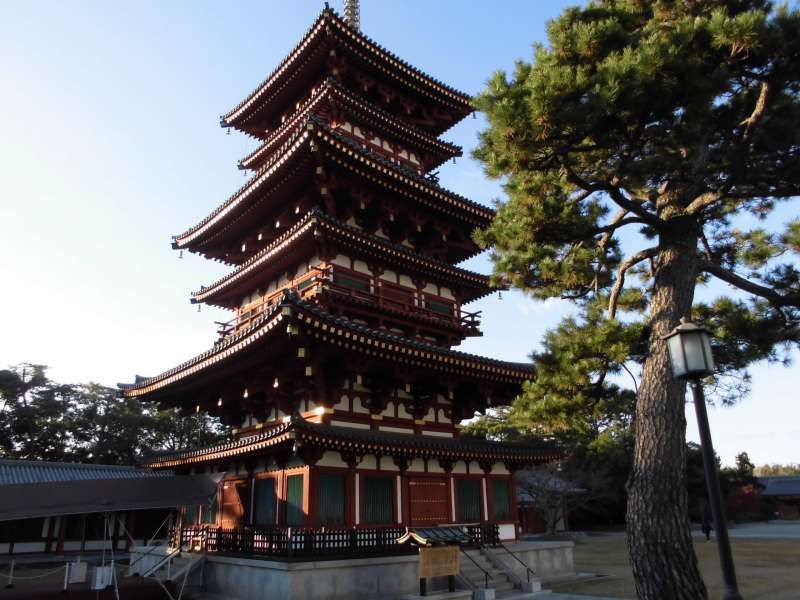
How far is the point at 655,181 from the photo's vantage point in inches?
451

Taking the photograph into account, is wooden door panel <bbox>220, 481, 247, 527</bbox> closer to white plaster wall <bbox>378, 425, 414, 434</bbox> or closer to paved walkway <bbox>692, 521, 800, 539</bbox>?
white plaster wall <bbox>378, 425, 414, 434</bbox>

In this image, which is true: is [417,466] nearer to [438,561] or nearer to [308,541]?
[438,561]

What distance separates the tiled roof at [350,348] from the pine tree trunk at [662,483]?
7.02 meters

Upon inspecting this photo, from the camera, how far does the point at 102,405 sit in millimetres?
48812

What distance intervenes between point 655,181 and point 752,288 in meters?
2.74

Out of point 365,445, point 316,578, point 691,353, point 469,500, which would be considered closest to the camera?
point 691,353

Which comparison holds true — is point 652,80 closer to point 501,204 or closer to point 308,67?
point 501,204

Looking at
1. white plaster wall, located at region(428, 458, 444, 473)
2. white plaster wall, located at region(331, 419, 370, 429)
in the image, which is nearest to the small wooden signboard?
white plaster wall, located at region(428, 458, 444, 473)

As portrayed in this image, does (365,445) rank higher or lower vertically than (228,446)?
lower

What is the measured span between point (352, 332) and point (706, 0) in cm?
1043

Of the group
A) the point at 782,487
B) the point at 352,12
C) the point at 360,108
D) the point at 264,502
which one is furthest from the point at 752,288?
the point at 782,487

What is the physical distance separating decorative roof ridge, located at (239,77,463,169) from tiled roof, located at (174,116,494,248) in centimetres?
185

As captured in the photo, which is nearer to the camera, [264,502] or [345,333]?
[345,333]

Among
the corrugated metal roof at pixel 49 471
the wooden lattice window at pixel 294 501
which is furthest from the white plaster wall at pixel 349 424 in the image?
the corrugated metal roof at pixel 49 471
